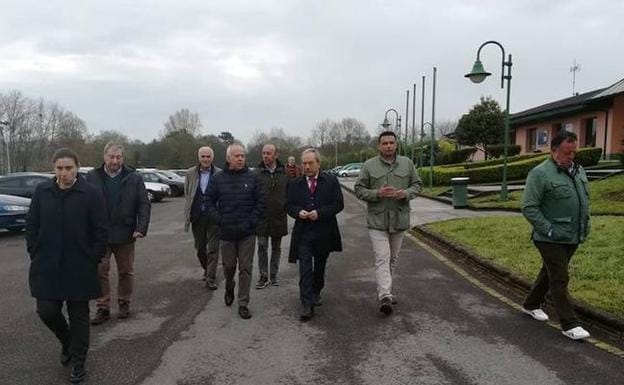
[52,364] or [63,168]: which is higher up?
[63,168]

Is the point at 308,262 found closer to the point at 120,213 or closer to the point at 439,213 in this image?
the point at 120,213

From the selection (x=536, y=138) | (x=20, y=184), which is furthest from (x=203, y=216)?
(x=536, y=138)

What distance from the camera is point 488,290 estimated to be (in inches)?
282

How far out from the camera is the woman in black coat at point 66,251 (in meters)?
4.16

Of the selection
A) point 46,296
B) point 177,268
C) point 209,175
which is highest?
point 209,175

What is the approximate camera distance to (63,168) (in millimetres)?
4254

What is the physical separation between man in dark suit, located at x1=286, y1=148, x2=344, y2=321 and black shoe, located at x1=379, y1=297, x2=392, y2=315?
740 millimetres

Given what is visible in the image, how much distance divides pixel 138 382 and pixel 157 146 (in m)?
68.9

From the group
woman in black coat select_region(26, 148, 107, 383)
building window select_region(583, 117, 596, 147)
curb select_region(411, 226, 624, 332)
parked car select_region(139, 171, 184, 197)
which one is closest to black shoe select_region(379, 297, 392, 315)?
curb select_region(411, 226, 624, 332)

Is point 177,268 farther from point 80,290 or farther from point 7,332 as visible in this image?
point 80,290

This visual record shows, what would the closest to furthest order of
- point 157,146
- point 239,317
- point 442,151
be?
point 239,317 → point 442,151 → point 157,146

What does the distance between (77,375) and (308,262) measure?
8.66 ft

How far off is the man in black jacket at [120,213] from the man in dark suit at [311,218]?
1617 millimetres

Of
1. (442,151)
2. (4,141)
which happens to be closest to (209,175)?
(442,151)
